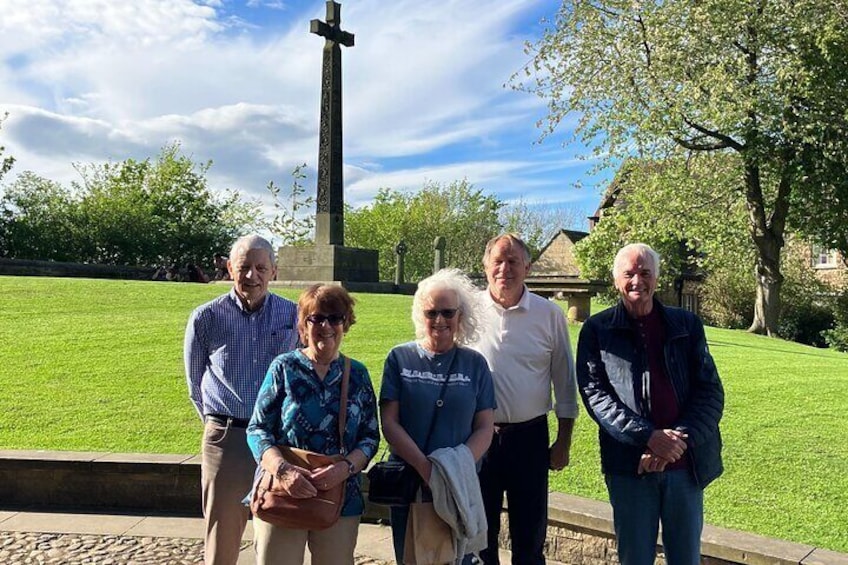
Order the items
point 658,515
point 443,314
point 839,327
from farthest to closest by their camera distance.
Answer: point 839,327
point 658,515
point 443,314

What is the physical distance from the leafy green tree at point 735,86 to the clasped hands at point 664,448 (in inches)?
778

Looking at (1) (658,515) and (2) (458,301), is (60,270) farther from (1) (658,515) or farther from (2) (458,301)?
(1) (658,515)

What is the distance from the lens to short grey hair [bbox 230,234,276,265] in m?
3.65

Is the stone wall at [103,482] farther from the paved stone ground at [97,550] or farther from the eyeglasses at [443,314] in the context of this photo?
the eyeglasses at [443,314]

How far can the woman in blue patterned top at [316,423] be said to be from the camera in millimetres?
3086

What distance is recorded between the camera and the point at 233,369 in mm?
3676

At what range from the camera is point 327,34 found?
63.5ft

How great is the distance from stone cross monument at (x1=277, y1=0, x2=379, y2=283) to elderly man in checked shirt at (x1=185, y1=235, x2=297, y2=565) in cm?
1589

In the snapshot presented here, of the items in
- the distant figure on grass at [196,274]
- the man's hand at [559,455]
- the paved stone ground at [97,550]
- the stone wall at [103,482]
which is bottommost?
the paved stone ground at [97,550]

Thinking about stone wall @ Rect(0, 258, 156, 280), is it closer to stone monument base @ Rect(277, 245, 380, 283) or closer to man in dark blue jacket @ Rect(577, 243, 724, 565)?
stone monument base @ Rect(277, 245, 380, 283)

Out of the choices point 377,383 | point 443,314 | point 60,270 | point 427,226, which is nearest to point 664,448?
point 443,314

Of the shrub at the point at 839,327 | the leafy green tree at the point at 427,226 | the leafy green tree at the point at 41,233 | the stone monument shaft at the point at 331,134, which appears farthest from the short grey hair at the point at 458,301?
the leafy green tree at the point at 427,226

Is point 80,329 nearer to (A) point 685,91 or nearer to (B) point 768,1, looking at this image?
(A) point 685,91

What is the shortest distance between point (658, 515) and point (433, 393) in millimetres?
1225
